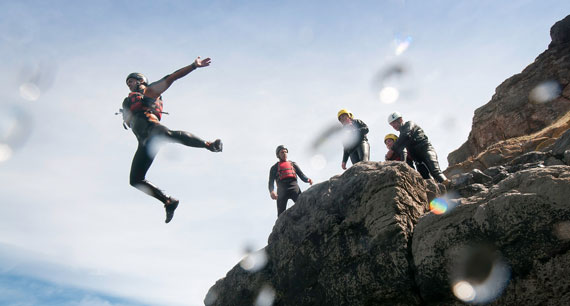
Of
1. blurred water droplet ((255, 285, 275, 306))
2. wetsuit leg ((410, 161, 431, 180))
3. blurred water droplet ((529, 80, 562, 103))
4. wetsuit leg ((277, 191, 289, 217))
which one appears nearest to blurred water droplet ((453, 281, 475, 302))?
blurred water droplet ((255, 285, 275, 306))

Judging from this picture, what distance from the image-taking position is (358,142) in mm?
13453

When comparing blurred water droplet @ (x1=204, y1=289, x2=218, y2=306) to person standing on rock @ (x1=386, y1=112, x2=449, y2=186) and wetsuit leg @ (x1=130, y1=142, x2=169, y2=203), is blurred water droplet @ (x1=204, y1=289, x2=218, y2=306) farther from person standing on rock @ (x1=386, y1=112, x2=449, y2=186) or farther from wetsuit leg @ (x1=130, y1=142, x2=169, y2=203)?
person standing on rock @ (x1=386, y1=112, x2=449, y2=186)

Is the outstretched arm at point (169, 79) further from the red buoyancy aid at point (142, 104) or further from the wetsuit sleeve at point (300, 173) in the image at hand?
the wetsuit sleeve at point (300, 173)

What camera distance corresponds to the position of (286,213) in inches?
393

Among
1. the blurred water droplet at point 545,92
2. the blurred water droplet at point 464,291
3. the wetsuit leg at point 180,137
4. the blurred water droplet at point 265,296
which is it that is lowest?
the blurred water droplet at point 464,291

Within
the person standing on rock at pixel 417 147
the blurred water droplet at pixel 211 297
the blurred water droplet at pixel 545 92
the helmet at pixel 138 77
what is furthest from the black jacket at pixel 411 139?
the blurred water droplet at pixel 545 92

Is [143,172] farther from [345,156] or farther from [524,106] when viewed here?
[524,106]

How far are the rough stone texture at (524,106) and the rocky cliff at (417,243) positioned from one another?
1329 centimetres

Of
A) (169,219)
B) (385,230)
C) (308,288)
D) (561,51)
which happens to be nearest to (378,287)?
(385,230)

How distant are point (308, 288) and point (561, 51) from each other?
77.7 ft

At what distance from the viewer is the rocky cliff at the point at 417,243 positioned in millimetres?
5938

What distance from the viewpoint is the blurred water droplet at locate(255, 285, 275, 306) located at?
8.88 metres

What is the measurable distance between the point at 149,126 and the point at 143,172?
3.78ft

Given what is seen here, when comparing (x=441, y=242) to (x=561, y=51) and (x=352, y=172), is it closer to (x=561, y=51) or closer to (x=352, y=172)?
(x=352, y=172)
